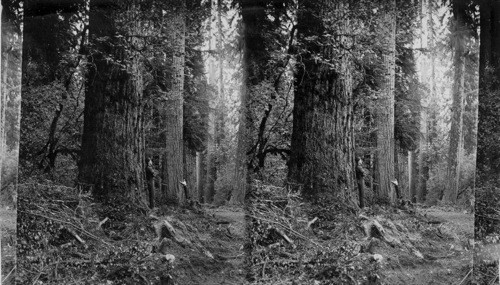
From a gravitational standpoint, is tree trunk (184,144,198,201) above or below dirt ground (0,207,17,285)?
above

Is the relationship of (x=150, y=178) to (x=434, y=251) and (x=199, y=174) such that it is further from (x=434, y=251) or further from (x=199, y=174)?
(x=434, y=251)

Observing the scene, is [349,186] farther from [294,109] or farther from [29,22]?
[29,22]

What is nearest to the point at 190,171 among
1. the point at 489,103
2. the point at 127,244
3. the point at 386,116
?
the point at 127,244

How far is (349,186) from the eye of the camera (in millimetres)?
5020

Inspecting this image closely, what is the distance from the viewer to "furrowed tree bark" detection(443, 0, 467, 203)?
16.8ft

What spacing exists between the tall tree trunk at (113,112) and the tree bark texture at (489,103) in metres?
3.19

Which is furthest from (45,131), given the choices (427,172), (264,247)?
(427,172)

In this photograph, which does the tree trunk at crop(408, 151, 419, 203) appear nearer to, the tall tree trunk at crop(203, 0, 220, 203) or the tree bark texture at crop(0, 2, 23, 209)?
the tall tree trunk at crop(203, 0, 220, 203)

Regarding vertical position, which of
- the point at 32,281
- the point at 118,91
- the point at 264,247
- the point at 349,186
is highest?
the point at 118,91

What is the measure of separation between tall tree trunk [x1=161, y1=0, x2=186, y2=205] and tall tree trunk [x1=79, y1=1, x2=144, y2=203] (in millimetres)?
243

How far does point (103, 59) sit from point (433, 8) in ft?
9.69

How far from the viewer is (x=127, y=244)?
503cm

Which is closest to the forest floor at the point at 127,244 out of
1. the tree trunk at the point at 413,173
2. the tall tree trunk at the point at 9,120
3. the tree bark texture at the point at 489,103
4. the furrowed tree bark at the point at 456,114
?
the tall tree trunk at the point at 9,120

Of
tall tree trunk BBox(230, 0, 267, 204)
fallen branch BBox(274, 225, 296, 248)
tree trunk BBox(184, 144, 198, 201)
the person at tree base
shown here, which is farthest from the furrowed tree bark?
the person at tree base
